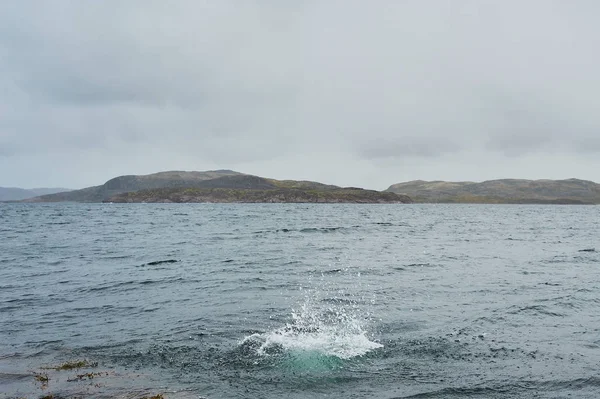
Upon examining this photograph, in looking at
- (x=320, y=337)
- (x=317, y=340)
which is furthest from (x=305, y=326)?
(x=317, y=340)

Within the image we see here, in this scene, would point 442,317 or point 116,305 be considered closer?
point 442,317

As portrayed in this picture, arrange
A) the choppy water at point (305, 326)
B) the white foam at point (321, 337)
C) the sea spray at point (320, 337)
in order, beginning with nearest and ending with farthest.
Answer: the choppy water at point (305, 326)
the sea spray at point (320, 337)
the white foam at point (321, 337)

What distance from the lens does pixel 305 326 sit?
19.8 meters

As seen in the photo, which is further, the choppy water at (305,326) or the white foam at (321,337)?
the white foam at (321,337)

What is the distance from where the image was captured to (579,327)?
65.9 feet

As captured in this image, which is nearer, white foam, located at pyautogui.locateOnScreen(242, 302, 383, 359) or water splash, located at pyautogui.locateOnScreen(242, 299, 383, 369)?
water splash, located at pyautogui.locateOnScreen(242, 299, 383, 369)

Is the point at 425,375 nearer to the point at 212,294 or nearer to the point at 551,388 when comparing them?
the point at 551,388

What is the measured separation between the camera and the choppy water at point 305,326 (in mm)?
13781

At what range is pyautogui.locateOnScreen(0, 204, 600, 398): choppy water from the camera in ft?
45.2

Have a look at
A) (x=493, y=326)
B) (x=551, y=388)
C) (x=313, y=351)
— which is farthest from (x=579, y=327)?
(x=313, y=351)

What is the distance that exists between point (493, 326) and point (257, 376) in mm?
11570

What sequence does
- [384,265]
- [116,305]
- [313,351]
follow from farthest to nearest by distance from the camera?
[384,265]
[116,305]
[313,351]

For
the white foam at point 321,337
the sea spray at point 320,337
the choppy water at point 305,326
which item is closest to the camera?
the choppy water at point 305,326

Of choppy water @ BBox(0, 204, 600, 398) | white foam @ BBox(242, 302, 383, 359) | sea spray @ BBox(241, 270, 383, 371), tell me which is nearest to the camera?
choppy water @ BBox(0, 204, 600, 398)
